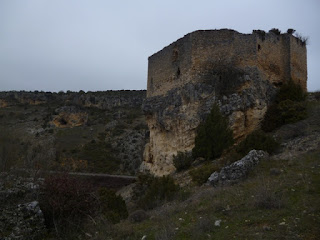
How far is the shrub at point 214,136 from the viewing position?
14.0m

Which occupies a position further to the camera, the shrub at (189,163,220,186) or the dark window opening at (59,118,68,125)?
the dark window opening at (59,118,68,125)

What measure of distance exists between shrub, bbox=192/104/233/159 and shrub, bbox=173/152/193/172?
63 centimetres

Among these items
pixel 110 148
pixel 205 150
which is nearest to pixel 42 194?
pixel 205 150

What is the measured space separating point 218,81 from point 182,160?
423cm

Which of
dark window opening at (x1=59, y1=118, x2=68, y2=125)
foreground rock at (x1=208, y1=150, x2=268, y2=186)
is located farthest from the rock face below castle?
dark window opening at (x1=59, y1=118, x2=68, y2=125)

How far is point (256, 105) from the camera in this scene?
15.4 m

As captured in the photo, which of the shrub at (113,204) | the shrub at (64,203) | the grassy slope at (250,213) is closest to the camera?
the grassy slope at (250,213)

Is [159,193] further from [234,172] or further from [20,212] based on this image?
[20,212]

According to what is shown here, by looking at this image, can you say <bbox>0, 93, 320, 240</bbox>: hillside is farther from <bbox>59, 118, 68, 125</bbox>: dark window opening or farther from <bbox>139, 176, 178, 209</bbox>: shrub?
<bbox>59, 118, 68, 125</bbox>: dark window opening

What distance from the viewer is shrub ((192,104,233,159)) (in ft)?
46.0

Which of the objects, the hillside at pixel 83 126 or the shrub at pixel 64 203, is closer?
the shrub at pixel 64 203

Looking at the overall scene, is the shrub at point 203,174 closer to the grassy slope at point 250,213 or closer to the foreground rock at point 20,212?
the grassy slope at point 250,213

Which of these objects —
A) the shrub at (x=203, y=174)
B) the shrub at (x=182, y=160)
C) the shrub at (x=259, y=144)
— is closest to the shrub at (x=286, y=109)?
the shrub at (x=259, y=144)

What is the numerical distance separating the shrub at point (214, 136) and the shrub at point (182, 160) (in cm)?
63
